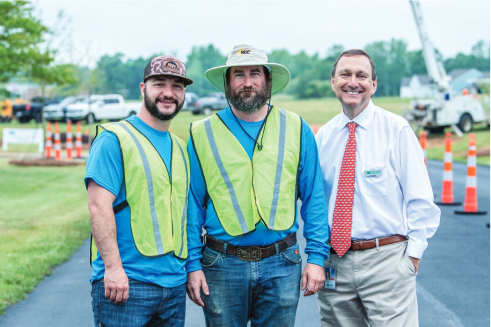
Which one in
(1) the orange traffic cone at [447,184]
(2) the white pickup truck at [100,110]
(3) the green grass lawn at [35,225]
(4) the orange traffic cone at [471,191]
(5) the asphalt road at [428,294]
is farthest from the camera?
(2) the white pickup truck at [100,110]

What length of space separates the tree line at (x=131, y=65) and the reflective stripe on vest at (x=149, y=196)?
15.9 m

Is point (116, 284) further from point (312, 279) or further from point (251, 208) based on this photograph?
point (312, 279)

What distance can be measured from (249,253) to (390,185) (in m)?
0.99

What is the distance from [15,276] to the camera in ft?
23.5

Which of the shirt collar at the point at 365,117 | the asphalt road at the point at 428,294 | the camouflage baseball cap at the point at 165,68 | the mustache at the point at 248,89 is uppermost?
the camouflage baseball cap at the point at 165,68

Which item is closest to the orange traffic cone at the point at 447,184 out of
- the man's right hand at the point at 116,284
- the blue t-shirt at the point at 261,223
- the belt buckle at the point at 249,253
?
the blue t-shirt at the point at 261,223

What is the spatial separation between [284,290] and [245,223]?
0.47 meters

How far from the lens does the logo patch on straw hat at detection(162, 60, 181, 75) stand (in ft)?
11.9

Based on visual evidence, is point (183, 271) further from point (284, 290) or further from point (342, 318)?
point (342, 318)

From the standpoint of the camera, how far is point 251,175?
12.3 feet

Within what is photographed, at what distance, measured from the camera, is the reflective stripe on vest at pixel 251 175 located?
368 centimetres

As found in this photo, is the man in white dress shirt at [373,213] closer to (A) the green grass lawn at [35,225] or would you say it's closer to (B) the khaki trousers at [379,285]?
(B) the khaki trousers at [379,285]

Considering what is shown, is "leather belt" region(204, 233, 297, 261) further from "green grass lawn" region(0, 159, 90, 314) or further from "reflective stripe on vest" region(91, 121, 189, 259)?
"green grass lawn" region(0, 159, 90, 314)

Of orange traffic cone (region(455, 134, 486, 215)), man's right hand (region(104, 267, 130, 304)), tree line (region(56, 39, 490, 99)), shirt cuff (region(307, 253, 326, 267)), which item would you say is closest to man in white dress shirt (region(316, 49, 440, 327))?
shirt cuff (region(307, 253, 326, 267))
